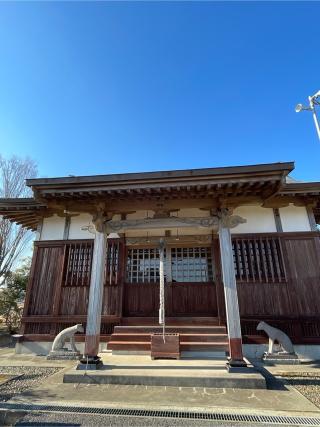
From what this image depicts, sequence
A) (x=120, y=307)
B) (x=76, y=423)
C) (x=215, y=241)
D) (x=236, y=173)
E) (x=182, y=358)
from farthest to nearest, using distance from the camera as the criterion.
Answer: (x=215, y=241) → (x=120, y=307) → (x=182, y=358) → (x=236, y=173) → (x=76, y=423)

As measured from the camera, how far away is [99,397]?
3.94m

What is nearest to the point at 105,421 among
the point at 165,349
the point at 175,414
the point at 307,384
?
the point at 175,414

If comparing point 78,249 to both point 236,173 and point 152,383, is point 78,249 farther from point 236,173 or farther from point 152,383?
point 236,173

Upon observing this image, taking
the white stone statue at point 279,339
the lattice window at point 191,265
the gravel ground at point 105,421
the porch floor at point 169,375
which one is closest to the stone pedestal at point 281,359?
the white stone statue at point 279,339

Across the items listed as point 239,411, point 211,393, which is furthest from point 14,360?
point 239,411

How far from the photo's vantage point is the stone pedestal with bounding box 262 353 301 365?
596 cm

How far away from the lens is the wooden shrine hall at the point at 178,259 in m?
5.52

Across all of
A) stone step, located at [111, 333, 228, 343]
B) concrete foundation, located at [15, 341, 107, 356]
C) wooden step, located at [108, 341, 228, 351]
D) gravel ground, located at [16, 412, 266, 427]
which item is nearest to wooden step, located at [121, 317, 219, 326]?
stone step, located at [111, 333, 228, 343]

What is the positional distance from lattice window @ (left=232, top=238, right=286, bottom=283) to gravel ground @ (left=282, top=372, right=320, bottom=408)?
246cm

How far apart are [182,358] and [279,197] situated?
508 cm

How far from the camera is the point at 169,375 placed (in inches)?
179

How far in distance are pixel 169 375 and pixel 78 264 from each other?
4.41m

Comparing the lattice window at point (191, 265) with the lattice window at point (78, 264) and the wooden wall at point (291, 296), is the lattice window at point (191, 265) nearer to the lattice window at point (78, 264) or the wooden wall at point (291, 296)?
the wooden wall at point (291, 296)

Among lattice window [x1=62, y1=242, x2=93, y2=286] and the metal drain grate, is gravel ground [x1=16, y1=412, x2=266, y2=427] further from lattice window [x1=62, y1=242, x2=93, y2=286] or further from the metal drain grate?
lattice window [x1=62, y1=242, x2=93, y2=286]
